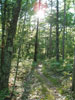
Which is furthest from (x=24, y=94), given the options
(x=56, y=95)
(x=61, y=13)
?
(x=61, y=13)

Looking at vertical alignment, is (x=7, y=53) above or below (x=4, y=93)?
above

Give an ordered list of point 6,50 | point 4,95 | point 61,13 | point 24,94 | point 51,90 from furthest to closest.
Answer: point 61,13 < point 51,90 < point 24,94 < point 6,50 < point 4,95

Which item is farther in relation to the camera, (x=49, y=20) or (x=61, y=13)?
(x=61, y=13)

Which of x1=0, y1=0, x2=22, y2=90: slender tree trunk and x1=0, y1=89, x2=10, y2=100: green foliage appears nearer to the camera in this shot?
x1=0, y1=89, x2=10, y2=100: green foliage

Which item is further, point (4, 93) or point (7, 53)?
point (7, 53)

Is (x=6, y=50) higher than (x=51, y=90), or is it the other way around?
(x=6, y=50)

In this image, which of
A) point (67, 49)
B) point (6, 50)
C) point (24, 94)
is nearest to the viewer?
point (6, 50)

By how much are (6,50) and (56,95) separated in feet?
10.4

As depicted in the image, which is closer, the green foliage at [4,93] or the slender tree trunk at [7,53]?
the green foliage at [4,93]

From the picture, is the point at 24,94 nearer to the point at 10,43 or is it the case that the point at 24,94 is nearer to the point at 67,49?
the point at 10,43

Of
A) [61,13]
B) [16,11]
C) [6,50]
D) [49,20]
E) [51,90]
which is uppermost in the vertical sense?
[61,13]

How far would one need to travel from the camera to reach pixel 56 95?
617 cm

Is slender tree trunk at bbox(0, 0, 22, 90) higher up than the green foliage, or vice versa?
slender tree trunk at bbox(0, 0, 22, 90)

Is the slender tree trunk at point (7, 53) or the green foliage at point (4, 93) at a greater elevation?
the slender tree trunk at point (7, 53)
